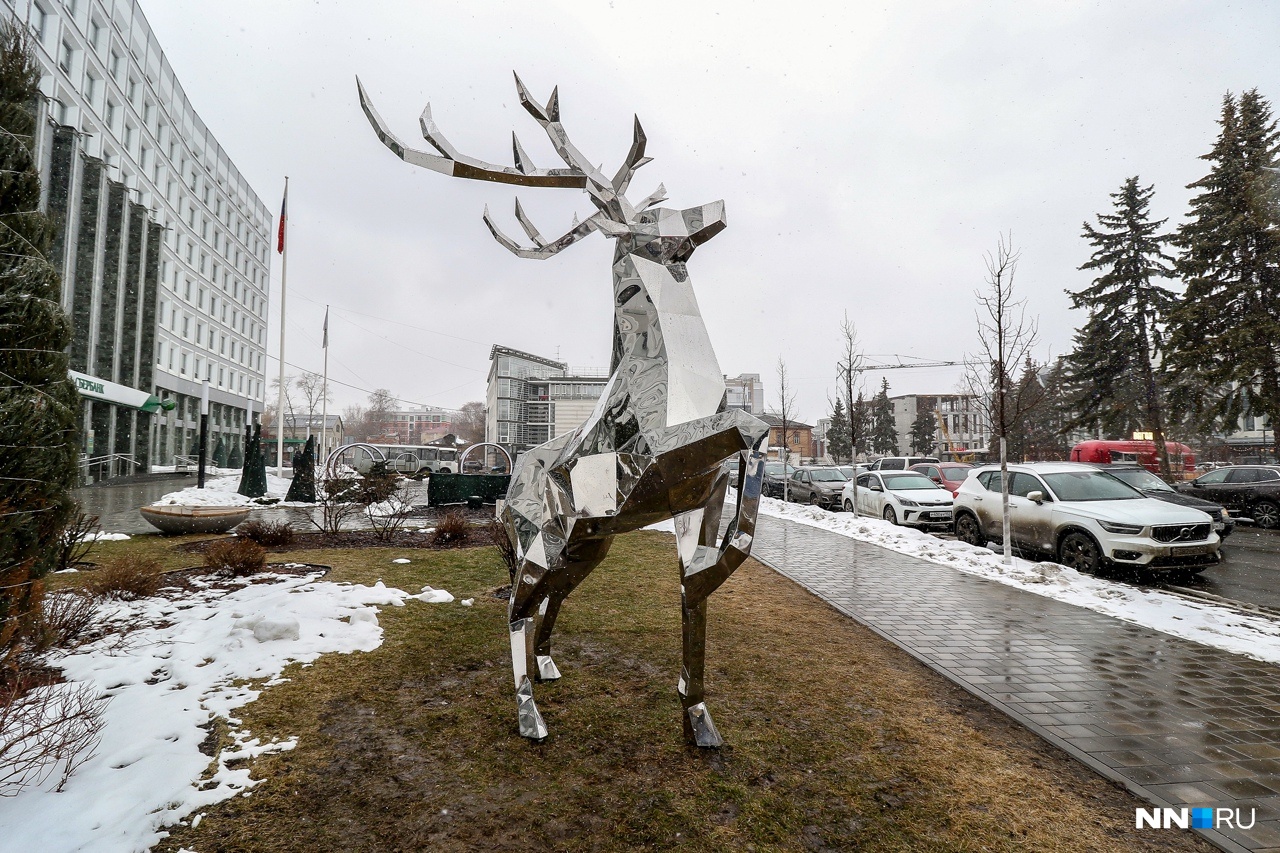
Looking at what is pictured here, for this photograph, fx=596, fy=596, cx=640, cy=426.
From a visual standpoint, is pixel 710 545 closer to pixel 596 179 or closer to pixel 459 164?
pixel 596 179

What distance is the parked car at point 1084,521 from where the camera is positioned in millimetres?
8234

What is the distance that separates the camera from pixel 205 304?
36344 mm

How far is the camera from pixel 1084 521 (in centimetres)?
898

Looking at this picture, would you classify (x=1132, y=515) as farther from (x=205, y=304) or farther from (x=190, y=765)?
(x=205, y=304)

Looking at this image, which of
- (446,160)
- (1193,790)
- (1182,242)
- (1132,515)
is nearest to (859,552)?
(1132,515)

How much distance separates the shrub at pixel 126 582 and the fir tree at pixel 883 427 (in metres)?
63.6

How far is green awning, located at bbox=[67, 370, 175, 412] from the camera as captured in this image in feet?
66.5

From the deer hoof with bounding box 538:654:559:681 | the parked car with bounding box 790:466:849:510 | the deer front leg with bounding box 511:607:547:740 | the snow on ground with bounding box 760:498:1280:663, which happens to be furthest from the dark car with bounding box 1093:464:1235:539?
the deer front leg with bounding box 511:607:547:740

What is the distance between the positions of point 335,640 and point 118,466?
28.5 metres

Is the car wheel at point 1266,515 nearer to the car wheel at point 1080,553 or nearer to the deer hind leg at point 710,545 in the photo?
the car wheel at point 1080,553

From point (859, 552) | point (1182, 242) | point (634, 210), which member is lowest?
point (859, 552)

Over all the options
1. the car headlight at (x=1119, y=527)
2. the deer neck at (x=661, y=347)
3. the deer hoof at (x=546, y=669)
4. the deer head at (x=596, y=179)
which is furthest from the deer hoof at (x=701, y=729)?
the car headlight at (x=1119, y=527)

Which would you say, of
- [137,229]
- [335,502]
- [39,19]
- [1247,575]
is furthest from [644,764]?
[137,229]

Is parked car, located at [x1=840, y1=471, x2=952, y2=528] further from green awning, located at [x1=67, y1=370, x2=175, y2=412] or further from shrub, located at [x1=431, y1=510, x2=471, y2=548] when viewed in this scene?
green awning, located at [x1=67, y1=370, x2=175, y2=412]
